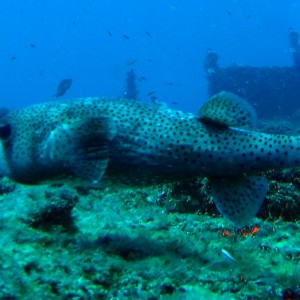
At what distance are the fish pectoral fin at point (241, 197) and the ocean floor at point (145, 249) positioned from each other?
420 mm

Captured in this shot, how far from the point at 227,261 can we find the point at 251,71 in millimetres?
24745

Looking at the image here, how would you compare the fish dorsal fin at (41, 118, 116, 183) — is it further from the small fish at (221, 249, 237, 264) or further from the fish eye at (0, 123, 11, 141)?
the small fish at (221, 249, 237, 264)

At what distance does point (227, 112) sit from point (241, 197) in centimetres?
85

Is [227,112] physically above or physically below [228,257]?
above

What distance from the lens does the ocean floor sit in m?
3.07

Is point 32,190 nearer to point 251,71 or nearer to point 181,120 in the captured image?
point 181,120

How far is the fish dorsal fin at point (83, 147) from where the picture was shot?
348 cm

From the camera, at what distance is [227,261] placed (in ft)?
11.8

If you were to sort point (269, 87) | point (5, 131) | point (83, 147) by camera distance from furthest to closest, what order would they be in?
point (269, 87) < point (5, 131) < point (83, 147)

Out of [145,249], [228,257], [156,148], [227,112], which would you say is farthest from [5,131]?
[228,257]

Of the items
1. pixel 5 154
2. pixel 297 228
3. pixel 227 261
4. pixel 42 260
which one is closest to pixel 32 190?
pixel 5 154

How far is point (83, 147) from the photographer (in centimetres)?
352

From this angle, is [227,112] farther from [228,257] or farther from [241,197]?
[228,257]

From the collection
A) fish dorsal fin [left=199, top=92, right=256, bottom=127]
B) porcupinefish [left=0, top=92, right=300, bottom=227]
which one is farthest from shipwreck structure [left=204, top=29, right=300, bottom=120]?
porcupinefish [left=0, top=92, right=300, bottom=227]
